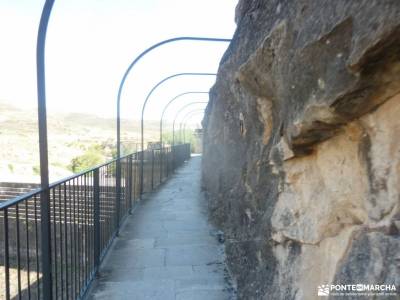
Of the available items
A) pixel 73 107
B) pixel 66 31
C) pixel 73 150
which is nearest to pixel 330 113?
pixel 66 31

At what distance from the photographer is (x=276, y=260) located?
2.29 m

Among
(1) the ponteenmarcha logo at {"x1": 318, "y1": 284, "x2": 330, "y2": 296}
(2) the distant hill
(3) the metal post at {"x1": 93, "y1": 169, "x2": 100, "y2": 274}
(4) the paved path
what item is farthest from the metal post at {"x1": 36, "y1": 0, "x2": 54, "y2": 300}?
(2) the distant hill

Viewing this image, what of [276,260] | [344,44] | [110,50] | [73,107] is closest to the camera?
[344,44]

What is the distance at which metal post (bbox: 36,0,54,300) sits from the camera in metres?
2.10

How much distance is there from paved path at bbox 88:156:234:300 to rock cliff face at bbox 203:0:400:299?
747mm

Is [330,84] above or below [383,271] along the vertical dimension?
Result: above

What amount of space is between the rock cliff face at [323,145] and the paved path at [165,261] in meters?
0.75

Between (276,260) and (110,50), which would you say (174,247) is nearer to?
(276,260)

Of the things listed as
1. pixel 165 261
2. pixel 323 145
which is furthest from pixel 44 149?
pixel 165 261

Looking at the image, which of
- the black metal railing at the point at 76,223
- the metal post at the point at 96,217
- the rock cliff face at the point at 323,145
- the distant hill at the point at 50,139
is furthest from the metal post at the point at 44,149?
the distant hill at the point at 50,139

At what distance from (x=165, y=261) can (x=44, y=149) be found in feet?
7.76

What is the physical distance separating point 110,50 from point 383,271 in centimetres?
662

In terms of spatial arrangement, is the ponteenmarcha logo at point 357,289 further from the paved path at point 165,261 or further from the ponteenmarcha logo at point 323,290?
the paved path at point 165,261

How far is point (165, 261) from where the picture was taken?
13.2 feet
